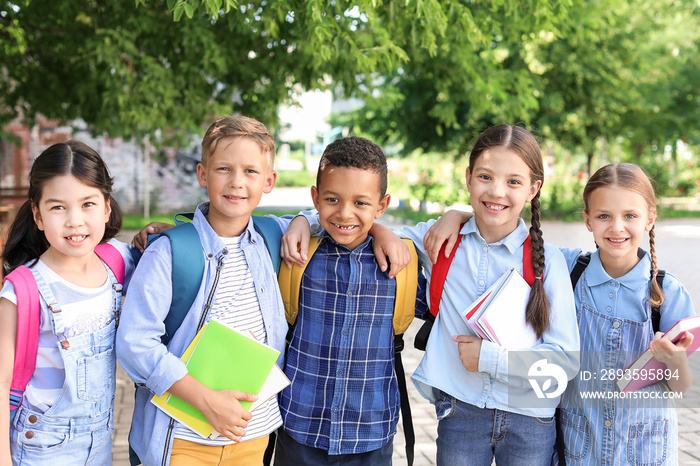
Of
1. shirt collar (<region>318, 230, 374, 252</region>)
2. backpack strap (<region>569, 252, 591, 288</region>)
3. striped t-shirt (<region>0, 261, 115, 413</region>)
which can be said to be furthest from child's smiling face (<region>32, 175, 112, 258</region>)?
backpack strap (<region>569, 252, 591, 288</region>)

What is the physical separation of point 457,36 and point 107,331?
366cm

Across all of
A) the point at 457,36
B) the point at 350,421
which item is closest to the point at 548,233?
the point at 457,36

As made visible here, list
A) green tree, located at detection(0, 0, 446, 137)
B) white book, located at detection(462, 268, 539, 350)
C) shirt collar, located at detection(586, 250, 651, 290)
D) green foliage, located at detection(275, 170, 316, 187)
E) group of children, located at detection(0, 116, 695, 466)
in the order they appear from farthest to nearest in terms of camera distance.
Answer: green foliage, located at detection(275, 170, 316, 187), green tree, located at detection(0, 0, 446, 137), shirt collar, located at detection(586, 250, 651, 290), white book, located at detection(462, 268, 539, 350), group of children, located at detection(0, 116, 695, 466)

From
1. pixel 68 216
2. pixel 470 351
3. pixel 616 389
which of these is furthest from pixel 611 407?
pixel 68 216

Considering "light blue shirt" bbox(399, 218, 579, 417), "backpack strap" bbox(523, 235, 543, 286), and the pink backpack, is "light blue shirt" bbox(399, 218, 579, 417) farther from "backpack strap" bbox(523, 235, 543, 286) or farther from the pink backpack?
the pink backpack

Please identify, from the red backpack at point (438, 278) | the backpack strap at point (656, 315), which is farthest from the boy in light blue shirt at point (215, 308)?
the backpack strap at point (656, 315)

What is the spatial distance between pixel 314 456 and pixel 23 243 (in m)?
1.27

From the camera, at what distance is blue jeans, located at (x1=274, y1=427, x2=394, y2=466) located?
2.16 m

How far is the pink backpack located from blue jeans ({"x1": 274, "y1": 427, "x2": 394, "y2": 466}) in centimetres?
89

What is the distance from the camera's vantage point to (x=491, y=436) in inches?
83.4

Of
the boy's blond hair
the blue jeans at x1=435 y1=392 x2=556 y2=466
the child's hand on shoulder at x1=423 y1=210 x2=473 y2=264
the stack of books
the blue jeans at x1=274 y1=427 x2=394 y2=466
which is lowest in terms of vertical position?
the blue jeans at x1=274 y1=427 x2=394 y2=466

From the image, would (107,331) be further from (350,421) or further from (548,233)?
(548,233)

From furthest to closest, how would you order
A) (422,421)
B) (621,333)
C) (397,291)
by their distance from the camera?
(422,421), (397,291), (621,333)

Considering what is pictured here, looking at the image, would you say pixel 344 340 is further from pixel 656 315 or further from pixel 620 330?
pixel 656 315
